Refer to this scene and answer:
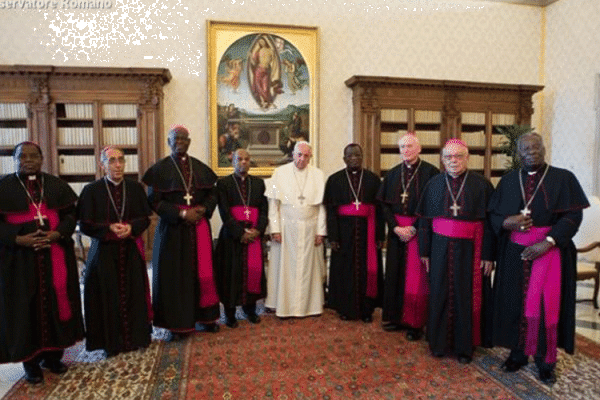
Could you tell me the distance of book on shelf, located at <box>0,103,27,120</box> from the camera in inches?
260

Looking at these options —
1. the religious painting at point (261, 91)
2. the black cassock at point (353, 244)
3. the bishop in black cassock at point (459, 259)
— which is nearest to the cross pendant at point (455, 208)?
the bishop in black cassock at point (459, 259)

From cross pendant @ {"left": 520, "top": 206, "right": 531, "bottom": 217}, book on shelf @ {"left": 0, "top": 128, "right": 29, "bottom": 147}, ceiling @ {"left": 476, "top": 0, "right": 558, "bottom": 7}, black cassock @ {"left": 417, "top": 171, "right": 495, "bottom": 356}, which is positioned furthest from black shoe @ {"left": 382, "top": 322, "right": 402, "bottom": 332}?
ceiling @ {"left": 476, "top": 0, "right": 558, "bottom": 7}

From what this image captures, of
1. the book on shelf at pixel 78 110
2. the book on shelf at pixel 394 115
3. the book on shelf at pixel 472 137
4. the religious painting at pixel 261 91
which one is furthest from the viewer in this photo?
the book on shelf at pixel 472 137

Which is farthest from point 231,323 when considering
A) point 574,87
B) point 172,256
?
point 574,87

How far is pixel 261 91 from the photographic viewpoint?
297 inches

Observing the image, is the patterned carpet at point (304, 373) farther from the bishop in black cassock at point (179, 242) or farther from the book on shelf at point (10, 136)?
the book on shelf at point (10, 136)

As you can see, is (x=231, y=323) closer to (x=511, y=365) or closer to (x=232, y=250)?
(x=232, y=250)

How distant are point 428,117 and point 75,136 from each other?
5.69 m

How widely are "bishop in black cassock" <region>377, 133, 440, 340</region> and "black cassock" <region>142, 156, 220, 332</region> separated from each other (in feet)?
5.91

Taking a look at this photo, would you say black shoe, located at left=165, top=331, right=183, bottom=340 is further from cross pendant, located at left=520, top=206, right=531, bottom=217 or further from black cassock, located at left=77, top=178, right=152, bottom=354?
cross pendant, located at left=520, top=206, right=531, bottom=217

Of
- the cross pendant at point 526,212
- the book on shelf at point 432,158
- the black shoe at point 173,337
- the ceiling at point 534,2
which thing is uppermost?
the ceiling at point 534,2

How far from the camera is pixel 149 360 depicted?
11.8ft

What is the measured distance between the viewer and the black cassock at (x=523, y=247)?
310cm

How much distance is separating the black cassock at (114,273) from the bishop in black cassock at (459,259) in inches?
93.9
